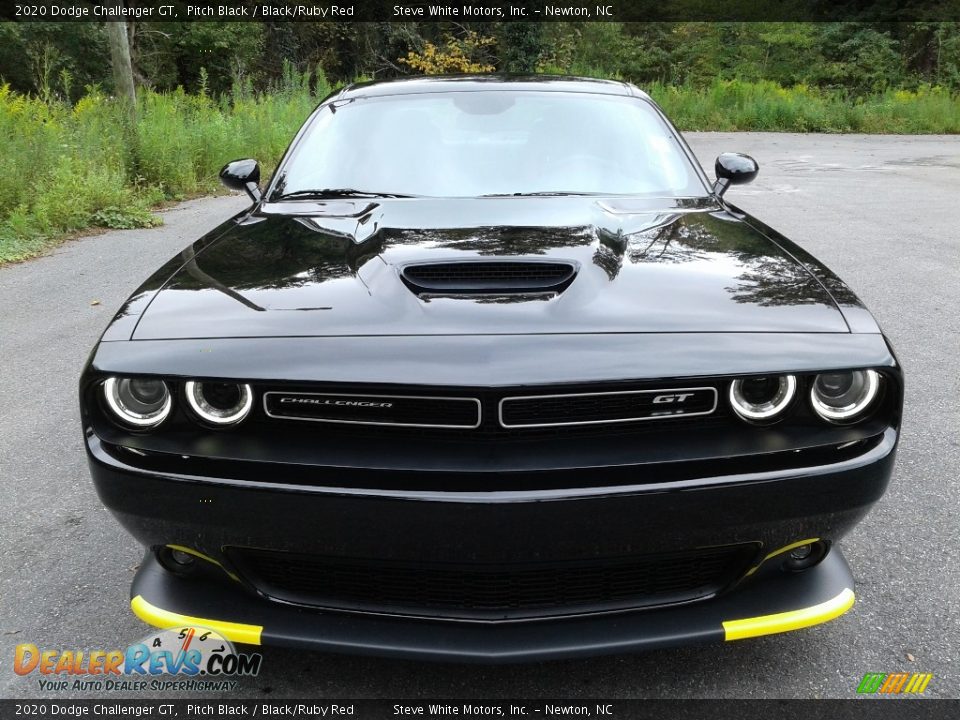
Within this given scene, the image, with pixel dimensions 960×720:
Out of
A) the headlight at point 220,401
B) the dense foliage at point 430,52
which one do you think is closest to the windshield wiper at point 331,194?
the headlight at point 220,401

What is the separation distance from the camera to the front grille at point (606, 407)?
163cm

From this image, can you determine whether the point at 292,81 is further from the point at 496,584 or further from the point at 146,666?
the point at 496,584

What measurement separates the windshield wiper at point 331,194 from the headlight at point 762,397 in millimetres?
1499

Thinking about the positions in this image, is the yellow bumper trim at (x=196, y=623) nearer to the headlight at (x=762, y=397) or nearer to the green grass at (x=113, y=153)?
the headlight at (x=762, y=397)

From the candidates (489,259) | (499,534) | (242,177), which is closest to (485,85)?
(242,177)

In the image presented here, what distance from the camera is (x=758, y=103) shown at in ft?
73.8

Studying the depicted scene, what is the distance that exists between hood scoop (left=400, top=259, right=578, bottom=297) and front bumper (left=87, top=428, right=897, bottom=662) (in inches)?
20.2

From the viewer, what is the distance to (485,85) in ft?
11.2

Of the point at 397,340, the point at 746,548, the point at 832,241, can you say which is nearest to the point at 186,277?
the point at 397,340

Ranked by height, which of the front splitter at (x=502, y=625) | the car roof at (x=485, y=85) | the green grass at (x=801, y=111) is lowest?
the green grass at (x=801, y=111)

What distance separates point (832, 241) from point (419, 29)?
2728 cm

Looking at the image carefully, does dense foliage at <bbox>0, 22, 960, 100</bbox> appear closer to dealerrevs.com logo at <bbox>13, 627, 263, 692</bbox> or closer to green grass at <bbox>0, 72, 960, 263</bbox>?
green grass at <bbox>0, 72, 960, 263</bbox>

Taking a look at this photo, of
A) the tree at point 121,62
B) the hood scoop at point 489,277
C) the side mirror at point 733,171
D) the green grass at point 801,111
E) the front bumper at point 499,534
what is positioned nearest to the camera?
the front bumper at point 499,534

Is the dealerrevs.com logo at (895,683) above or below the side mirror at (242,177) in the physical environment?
below
